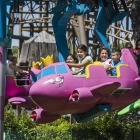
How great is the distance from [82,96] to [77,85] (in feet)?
0.97

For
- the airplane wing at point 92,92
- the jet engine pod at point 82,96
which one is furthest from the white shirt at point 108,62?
the jet engine pod at point 82,96

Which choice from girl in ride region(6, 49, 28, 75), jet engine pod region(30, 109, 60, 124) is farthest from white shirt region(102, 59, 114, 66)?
girl in ride region(6, 49, 28, 75)

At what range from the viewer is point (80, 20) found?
15906mm

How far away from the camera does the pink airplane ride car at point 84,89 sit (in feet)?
24.8

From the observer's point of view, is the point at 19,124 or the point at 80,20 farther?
the point at 80,20

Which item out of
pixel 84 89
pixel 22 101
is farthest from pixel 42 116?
pixel 84 89

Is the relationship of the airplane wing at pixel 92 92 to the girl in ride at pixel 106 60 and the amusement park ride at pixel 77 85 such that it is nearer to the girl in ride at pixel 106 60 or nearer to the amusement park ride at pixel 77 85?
the amusement park ride at pixel 77 85

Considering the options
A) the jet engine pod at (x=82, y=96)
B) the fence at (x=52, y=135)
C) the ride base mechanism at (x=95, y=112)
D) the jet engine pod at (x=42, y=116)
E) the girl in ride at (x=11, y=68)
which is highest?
the girl in ride at (x=11, y=68)

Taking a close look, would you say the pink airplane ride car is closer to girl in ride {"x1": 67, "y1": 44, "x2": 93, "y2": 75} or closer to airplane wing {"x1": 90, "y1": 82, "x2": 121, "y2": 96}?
airplane wing {"x1": 90, "y1": 82, "x2": 121, "y2": 96}

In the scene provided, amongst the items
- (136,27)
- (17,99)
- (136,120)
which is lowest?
(136,120)

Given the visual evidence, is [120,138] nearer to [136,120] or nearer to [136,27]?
[136,120]

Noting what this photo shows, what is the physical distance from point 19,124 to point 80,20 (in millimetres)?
5324

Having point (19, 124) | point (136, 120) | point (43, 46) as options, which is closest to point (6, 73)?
point (19, 124)

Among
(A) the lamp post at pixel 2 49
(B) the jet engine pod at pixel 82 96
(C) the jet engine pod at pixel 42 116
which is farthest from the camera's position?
(C) the jet engine pod at pixel 42 116
